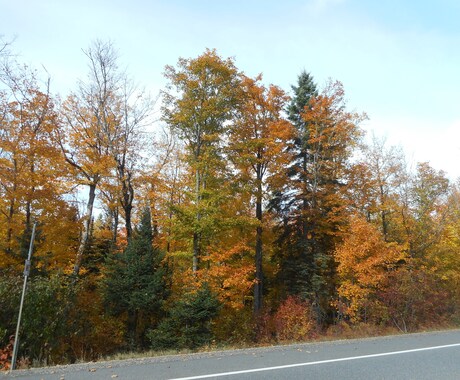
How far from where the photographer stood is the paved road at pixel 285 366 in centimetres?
593

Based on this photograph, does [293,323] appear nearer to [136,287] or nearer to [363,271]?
[363,271]

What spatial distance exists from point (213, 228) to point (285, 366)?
893 centimetres

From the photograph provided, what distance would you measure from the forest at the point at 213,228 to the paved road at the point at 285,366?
5152 millimetres

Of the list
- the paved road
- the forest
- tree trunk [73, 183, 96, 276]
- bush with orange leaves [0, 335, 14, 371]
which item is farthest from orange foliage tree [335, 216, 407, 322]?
bush with orange leaves [0, 335, 14, 371]

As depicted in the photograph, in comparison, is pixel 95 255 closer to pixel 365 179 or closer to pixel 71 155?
pixel 71 155

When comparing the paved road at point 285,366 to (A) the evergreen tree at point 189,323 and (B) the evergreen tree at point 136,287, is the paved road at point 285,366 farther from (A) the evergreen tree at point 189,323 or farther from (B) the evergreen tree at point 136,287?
(B) the evergreen tree at point 136,287

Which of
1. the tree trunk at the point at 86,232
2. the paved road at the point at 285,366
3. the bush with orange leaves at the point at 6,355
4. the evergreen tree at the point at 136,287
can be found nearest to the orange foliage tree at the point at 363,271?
the paved road at the point at 285,366

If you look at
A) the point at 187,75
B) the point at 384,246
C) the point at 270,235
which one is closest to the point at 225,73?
the point at 187,75

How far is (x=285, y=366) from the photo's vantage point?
21.6 feet

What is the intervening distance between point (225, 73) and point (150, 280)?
10425 mm

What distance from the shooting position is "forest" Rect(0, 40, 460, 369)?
Answer: 14.5 m

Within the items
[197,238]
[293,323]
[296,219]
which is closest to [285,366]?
[293,323]

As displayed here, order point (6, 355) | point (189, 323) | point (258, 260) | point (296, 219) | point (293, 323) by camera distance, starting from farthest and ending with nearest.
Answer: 1. point (296, 219)
2. point (258, 260)
3. point (293, 323)
4. point (189, 323)
5. point (6, 355)

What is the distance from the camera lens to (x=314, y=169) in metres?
20.0
